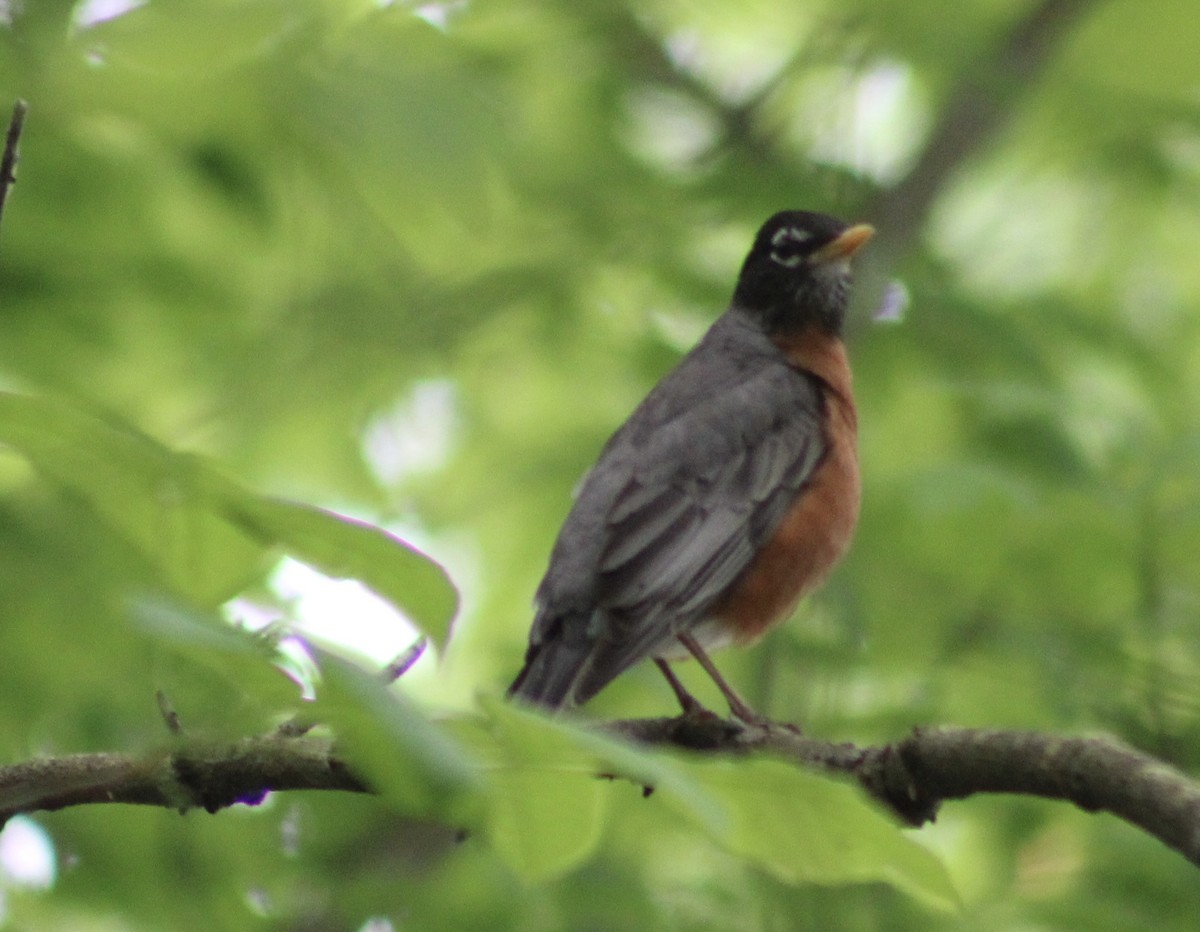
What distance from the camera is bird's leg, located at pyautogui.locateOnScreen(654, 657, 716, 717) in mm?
3398

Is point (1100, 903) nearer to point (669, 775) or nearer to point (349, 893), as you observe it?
point (349, 893)

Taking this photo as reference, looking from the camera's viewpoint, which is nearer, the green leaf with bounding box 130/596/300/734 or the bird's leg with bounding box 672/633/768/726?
the green leaf with bounding box 130/596/300/734

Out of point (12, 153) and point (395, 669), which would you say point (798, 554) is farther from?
point (12, 153)

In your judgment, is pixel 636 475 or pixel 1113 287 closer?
pixel 636 475

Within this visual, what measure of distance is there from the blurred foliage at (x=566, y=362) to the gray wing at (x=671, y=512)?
0.34 meters

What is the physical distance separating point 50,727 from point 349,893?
3.11ft

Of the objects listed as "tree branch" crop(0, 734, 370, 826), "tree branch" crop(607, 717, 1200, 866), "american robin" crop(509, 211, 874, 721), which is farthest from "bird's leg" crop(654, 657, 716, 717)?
"tree branch" crop(0, 734, 370, 826)

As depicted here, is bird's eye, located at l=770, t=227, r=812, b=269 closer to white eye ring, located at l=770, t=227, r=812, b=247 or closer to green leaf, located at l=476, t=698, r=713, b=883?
white eye ring, located at l=770, t=227, r=812, b=247

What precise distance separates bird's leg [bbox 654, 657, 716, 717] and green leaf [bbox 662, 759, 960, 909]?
5.64 feet

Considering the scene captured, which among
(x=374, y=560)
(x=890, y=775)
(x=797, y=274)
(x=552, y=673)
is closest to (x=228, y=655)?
(x=374, y=560)

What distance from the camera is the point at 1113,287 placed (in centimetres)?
742

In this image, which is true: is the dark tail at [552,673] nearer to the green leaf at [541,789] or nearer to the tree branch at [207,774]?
the tree branch at [207,774]

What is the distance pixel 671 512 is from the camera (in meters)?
4.76

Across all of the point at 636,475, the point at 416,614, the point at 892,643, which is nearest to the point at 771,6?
the point at 636,475
